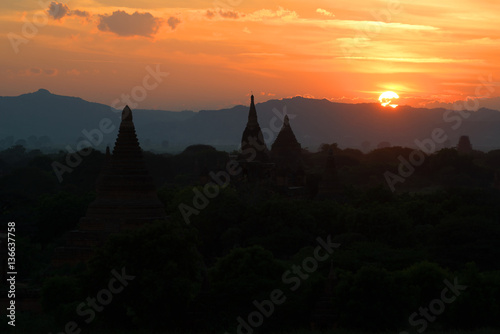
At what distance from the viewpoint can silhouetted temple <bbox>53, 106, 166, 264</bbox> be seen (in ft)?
175

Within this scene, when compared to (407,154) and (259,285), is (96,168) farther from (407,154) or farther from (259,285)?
(259,285)

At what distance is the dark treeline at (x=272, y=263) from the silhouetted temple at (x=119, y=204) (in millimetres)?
2246

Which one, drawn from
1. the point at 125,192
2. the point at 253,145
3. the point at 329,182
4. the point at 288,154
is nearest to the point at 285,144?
the point at 288,154

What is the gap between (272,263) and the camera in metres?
44.8

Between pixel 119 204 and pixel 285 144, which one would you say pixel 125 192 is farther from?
pixel 285 144

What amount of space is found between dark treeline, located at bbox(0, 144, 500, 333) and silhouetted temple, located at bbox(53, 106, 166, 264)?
7.37 ft

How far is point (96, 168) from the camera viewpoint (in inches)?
5295

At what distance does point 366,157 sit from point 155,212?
142 meters

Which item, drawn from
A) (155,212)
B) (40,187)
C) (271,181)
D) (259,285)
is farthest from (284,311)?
(40,187)

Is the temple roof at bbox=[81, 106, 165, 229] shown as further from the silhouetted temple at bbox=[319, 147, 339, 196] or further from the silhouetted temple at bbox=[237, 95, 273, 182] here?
the silhouetted temple at bbox=[319, 147, 339, 196]

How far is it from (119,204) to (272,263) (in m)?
13.5

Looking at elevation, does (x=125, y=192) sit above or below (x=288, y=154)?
above

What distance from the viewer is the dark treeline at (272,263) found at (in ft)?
132

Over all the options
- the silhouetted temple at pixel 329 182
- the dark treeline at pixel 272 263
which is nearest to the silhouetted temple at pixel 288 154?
the silhouetted temple at pixel 329 182
